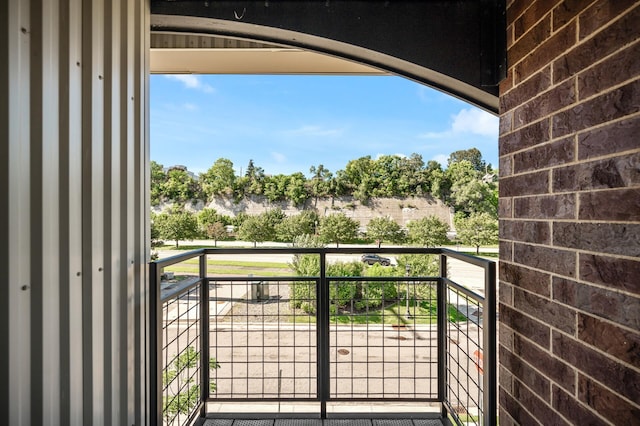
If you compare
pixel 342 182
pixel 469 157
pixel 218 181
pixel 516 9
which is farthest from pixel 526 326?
pixel 469 157

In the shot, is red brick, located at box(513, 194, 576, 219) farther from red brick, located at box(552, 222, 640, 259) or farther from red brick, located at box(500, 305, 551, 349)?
red brick, located at box(500, 305, 551, 349)

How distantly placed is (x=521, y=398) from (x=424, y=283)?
891mm

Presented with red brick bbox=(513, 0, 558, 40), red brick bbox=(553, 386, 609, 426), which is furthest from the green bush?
red brick bbox=(513, 0, 558, 40)

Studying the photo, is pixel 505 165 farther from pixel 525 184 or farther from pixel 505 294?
pixel 505 294

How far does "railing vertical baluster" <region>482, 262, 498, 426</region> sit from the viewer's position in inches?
49.8

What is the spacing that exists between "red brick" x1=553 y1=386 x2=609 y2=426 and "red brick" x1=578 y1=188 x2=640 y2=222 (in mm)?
531

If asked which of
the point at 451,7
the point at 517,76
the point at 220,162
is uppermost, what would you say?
the point at 220,162

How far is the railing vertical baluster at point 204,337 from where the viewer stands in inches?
73.4

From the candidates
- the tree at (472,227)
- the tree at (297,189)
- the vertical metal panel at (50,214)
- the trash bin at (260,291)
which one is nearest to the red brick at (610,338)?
the vertical metal panel at (50,214)

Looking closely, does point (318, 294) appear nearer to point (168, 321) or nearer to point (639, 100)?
point (168, 321)

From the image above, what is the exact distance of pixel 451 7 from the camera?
1.44m

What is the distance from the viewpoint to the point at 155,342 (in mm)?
1293

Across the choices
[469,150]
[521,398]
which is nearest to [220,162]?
[469,150]

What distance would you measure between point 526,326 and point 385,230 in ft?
21.8
